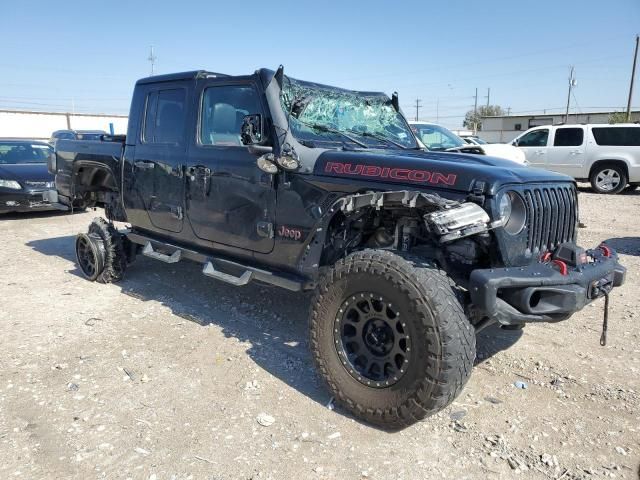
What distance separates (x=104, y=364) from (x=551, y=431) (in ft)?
9.97

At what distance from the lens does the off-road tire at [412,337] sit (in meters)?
2.65

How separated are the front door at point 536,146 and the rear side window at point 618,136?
1248 mm

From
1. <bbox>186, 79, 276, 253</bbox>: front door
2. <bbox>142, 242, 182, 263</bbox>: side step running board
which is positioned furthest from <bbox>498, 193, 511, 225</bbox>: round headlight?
<bbox>142, 242, 182, 263</bbox>: side step running board

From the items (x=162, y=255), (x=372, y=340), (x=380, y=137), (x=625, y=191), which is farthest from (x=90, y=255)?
(x=625, y=191)

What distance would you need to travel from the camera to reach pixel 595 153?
13.4 m

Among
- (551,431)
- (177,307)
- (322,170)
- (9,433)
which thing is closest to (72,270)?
(177,307)

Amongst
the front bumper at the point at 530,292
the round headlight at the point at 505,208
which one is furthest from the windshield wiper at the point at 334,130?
the front bumper at the point at 530,292

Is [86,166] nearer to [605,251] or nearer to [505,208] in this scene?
[505,208]

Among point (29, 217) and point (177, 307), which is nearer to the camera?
point (177, 307)

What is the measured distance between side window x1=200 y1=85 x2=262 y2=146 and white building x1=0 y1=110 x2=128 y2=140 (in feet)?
93.8

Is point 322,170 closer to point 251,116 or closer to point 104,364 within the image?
point 251,116

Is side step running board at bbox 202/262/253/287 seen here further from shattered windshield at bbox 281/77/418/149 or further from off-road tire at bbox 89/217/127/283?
off-road tire at bbox 89/217/127/283

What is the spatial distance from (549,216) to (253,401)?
7.21 ft

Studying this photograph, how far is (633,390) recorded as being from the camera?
338 cm
